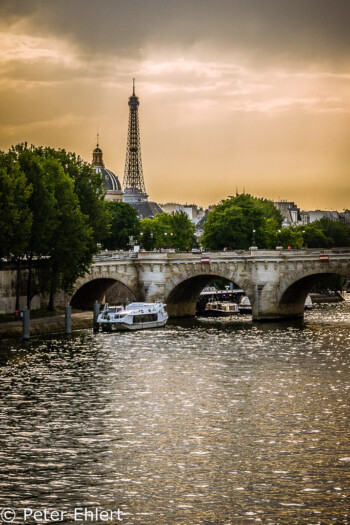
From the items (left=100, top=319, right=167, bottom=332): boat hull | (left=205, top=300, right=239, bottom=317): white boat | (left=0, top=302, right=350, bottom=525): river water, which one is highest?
(left=205, top=300, right=239, bottom=317): white boat

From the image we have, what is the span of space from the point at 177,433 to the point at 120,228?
96672 mm

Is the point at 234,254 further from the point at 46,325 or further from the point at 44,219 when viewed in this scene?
the point at 46,325

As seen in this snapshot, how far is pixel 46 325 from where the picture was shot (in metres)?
76.5

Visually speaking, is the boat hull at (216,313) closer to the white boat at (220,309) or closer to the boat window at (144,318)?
the white boat at (220,309)

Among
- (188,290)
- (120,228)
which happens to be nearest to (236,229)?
(120,228)

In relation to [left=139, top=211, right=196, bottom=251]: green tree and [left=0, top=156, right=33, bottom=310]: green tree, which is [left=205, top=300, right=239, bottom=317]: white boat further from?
[left=139, top=211, right=196, bottom=251]: green tree

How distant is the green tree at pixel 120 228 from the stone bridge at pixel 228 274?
32.1m

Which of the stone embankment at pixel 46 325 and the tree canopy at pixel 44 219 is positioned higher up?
the tree canopy at pixel 44 219

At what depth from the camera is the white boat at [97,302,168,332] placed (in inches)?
3223

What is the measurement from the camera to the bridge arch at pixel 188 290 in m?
95.5

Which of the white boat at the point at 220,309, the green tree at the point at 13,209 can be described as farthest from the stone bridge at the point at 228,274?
the green tree at the point at 13,209

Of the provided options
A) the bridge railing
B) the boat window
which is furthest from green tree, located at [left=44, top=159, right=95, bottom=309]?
the bridge railing

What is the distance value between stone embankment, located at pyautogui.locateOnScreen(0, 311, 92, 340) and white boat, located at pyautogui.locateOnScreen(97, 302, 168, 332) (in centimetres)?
150

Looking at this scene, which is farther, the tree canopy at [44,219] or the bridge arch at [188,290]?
the bridge arch at [188,290]
